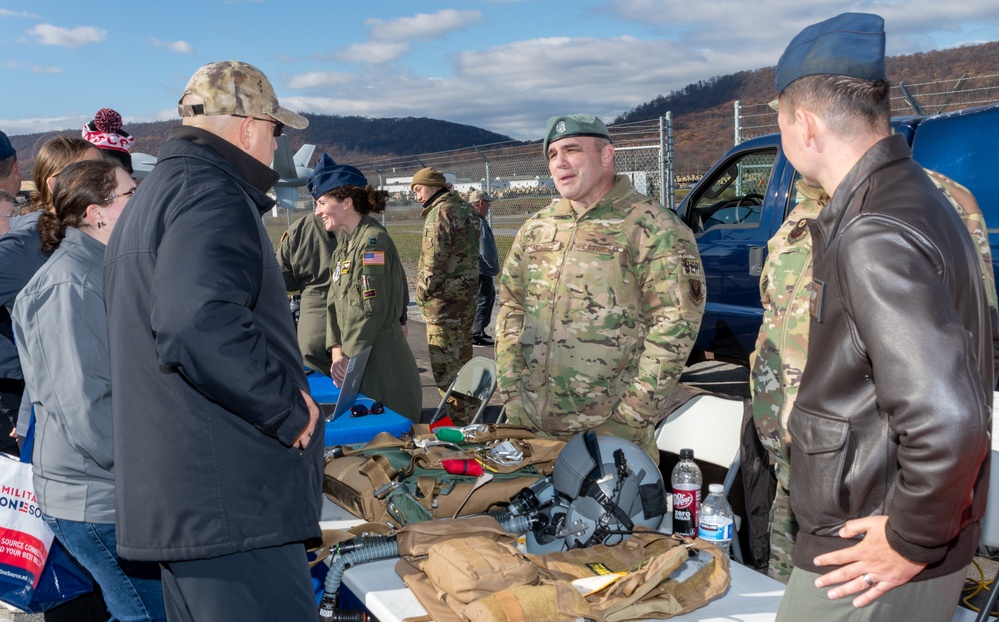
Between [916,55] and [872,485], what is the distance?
155 ft

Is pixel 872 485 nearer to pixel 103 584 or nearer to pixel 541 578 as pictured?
pixel 541 578

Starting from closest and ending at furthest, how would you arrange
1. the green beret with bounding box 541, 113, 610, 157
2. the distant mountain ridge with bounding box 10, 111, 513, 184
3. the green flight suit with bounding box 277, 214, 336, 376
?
the green beret with bounding box 541, 113, 610, 157
the green flight suit with bounding box 277, 214, 336, 376
the distant mountain ridge with bounding box 10, 111, 513, 184

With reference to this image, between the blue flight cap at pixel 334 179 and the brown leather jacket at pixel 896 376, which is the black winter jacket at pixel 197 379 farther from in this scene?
the blue flight cap at pixel 334 179

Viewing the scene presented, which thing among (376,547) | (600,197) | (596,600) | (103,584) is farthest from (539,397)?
(103,584)

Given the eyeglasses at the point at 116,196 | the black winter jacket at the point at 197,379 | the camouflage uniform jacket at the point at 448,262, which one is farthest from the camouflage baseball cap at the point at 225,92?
the camouflage uniform jacket at the point at 448,262

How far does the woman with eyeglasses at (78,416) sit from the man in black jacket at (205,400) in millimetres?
361

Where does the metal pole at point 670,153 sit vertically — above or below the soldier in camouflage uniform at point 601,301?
above

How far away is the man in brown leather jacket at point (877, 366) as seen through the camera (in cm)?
124

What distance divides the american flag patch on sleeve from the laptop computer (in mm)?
787

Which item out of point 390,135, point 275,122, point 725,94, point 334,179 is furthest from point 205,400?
point 390,135

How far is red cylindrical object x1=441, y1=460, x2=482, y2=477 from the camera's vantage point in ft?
9.63

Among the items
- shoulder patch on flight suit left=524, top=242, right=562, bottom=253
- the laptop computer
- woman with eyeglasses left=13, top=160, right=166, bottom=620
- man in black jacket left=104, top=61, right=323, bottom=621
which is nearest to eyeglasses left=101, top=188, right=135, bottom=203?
woman with eyeglasses left=13, top=160, right=166, bottom=620

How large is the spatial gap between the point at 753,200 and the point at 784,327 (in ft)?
13.8

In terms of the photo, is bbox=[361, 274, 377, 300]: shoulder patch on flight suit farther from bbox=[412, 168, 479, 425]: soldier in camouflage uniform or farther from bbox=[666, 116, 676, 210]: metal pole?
bbox=[666, 116, 676, 210]: metal pole
